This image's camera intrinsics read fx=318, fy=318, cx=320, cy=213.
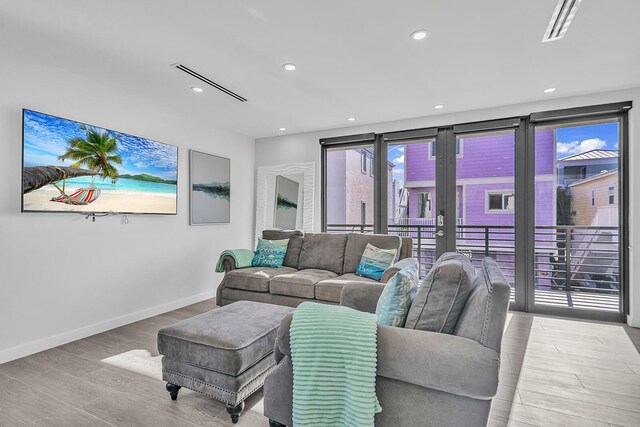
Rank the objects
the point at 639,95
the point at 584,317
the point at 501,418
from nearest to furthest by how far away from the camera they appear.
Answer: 1. the point at 501,418
2. the point at 639,95
3. the point at 584,317

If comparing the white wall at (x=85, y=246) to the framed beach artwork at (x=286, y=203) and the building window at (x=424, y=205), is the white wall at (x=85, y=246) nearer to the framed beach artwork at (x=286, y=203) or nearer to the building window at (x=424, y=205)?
the framed beach artwork at (x=286, y=203)

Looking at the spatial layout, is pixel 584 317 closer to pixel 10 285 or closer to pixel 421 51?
pixel 421 51

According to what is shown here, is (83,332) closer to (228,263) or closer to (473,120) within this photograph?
(228,263)

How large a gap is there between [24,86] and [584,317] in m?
5.85

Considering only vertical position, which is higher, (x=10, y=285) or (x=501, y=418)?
(x=10, y=285)

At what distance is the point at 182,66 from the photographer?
2754 millimetres

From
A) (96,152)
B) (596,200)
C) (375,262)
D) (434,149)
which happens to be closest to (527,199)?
(596,200)

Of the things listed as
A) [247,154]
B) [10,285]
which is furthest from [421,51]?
[10,285]

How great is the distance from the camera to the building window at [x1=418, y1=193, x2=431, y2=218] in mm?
4320

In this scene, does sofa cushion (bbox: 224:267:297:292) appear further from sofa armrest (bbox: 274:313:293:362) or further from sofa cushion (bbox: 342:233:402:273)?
sofa armrest (bbox: 274:313:293:362)

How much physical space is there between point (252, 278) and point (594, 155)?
4093 mm

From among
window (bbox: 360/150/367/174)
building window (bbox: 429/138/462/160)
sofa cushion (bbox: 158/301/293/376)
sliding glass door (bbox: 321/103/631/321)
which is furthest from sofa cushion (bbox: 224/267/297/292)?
building window (bbox: 429/138/462/160)

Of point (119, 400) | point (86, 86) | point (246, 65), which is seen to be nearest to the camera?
point (119, 400)

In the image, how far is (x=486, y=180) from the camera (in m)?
4.10
